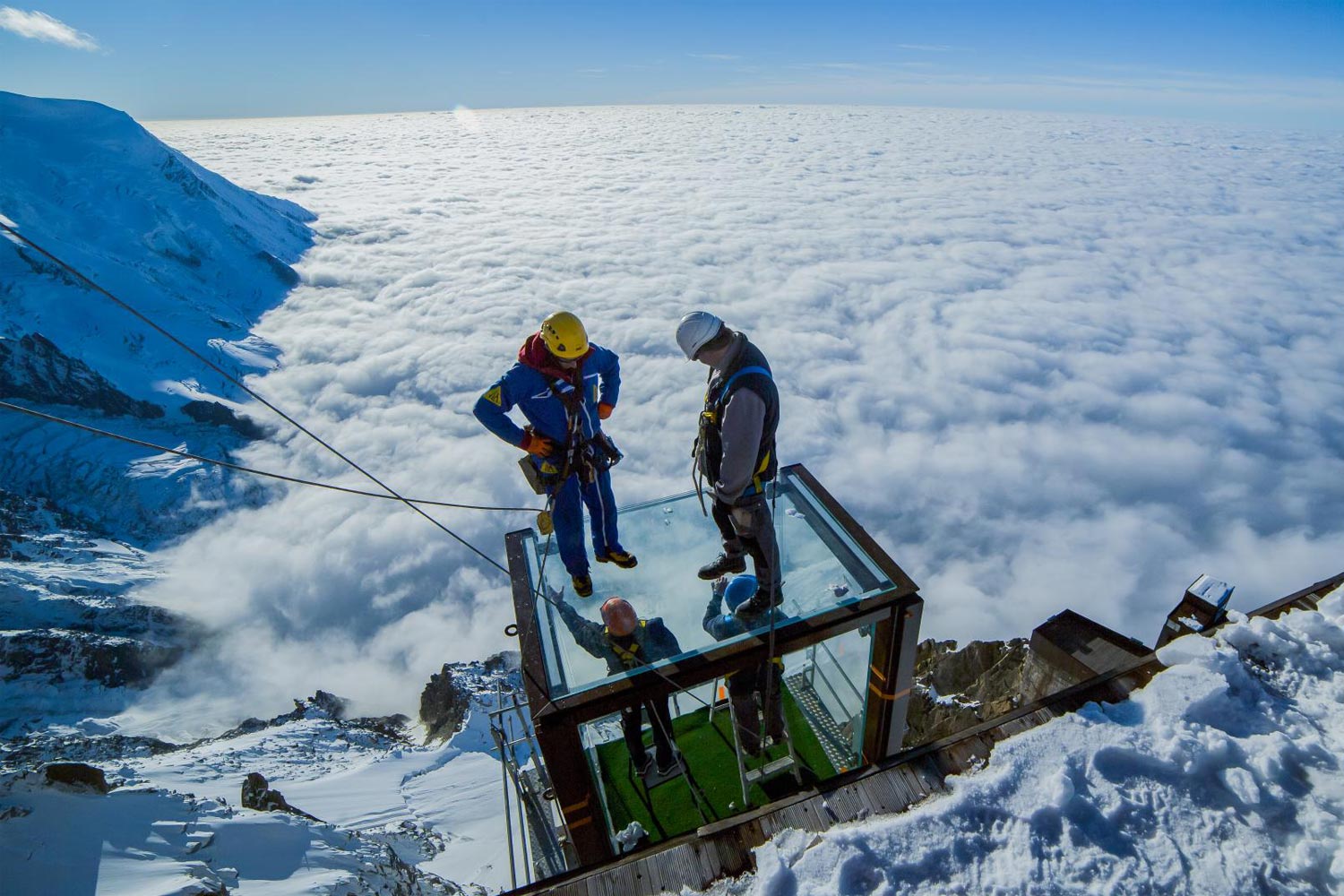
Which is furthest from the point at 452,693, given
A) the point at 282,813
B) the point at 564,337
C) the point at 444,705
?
the point at 564,337

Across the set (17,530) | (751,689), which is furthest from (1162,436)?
(17,530)

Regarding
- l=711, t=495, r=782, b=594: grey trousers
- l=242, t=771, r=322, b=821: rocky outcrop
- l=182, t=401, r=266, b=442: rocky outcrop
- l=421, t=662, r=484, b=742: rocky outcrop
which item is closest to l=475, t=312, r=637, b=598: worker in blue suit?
l=711, t=495, r=782, b=594: grey trousers

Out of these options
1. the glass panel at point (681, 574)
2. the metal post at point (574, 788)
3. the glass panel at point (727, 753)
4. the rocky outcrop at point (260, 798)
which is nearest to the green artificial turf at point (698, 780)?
the glass panel at point (727, 753)

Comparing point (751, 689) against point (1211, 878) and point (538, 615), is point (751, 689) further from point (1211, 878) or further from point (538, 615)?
point (1211, 878)

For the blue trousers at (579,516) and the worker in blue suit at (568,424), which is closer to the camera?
the worker in blue suit at (568,424)

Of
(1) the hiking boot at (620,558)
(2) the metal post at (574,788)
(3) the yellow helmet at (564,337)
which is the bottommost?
(2) the metal post at (574,788)

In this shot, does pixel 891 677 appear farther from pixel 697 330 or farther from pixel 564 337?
pixel 564 337

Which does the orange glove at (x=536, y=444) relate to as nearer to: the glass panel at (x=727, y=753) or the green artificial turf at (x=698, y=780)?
the glass panel at (x=727, y=753)

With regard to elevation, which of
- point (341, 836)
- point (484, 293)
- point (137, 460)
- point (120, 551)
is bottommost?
point (120, 551)
